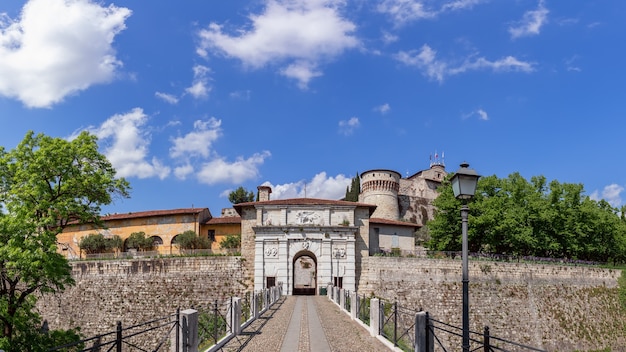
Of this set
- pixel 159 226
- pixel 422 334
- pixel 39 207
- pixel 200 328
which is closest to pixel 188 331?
pixel 422 334

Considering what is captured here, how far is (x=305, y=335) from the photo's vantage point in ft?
48.3

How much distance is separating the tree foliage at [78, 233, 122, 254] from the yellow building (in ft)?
2.34

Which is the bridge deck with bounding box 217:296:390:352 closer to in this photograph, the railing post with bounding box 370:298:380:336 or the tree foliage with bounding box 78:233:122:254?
the railing post with bounding box 370:298:380:336

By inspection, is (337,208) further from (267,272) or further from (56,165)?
(56,165)

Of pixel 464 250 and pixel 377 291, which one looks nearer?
pixel 464 250

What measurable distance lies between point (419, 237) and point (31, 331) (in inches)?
2091

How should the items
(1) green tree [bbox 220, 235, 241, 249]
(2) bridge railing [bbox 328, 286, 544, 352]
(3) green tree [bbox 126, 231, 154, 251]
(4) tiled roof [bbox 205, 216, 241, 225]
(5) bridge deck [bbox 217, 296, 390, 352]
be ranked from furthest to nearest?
1. (4) tiled roof [bbox 205, 216, 241, 225]
2. (3) green tree [bbox 126, 231, 154, 251]
3. (1) green tree [bbox 220, 235, 241, 249]
4. (5) bridge deck [bbox 217, 296, 390, 352]
5. (2) bridge railing [bbox 328, 286, 544, 352]

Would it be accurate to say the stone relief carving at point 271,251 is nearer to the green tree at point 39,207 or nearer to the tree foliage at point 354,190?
the green tree at point 39,207

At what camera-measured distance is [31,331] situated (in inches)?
790

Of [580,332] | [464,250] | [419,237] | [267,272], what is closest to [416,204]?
[419,237]

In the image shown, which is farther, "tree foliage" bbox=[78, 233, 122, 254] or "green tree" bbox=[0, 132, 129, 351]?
"tree foliage" bbox=[78, 233, 122, 254]

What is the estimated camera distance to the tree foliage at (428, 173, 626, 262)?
41.7m

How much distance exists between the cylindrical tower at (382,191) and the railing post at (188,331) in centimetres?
5844

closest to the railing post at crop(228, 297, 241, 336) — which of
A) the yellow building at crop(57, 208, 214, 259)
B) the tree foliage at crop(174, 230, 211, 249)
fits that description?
the tree foliage at crop(174, 230, 211, 249)
